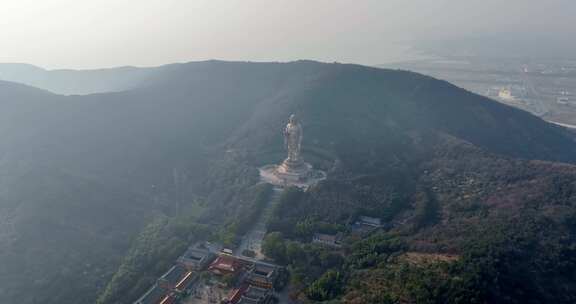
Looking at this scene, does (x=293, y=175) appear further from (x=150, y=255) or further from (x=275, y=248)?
(x=150, y=255)

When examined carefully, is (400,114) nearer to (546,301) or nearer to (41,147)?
(546,301)

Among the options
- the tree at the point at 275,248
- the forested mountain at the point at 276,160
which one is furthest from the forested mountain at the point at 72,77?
the tree at the point at 275,248

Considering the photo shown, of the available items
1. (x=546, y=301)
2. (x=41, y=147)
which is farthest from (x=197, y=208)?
(x=546, y=301)

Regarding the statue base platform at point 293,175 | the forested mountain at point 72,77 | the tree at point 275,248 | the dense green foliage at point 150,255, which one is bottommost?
the dense green foliage at point 150,255

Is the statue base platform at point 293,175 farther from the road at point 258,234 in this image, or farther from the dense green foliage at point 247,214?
the road at point 258,234

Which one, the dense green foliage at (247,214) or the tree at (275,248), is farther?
the dense green foliage at (247,214)

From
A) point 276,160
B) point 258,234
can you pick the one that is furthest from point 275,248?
point 276,160
